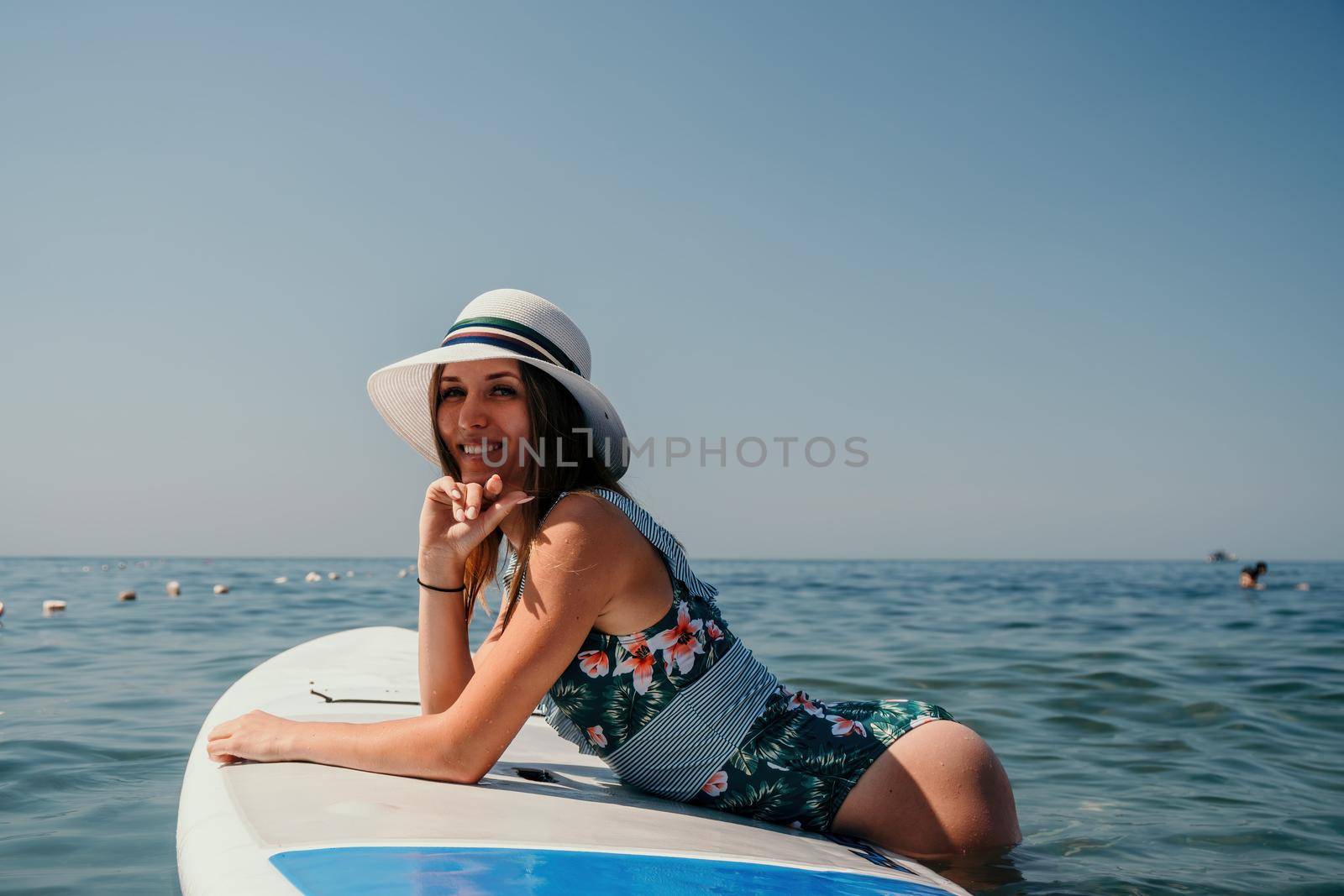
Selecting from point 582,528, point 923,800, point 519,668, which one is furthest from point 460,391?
point 923,800

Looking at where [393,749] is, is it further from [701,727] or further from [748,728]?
[748,728]

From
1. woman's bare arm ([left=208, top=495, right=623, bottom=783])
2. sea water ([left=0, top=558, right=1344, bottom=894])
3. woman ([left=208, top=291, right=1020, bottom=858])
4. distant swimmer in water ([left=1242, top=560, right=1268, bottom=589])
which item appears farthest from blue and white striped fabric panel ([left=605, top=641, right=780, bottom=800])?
distant swimmer in water ([left=1242, top=560, right=1268, bottom=589])

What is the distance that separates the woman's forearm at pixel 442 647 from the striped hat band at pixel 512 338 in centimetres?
62

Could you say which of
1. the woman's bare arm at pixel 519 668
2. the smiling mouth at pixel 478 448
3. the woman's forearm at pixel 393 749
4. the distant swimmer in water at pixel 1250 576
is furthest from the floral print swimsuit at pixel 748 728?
the distant swimmer in water at pixel 1250 576

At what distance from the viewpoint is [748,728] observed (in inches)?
85.1

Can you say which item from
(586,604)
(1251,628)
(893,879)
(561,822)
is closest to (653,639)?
(586,604)

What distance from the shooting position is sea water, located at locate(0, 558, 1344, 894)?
298 centimetres

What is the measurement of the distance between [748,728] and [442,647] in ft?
2.72

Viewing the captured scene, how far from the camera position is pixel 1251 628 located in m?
10.2

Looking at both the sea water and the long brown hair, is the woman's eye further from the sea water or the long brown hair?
the sea water

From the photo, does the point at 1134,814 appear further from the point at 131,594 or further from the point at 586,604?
the point at 131,594

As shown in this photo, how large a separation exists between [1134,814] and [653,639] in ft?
8.58

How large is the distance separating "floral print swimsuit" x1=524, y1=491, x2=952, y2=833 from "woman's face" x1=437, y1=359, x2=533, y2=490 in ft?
1.08

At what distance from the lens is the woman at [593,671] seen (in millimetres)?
1962
